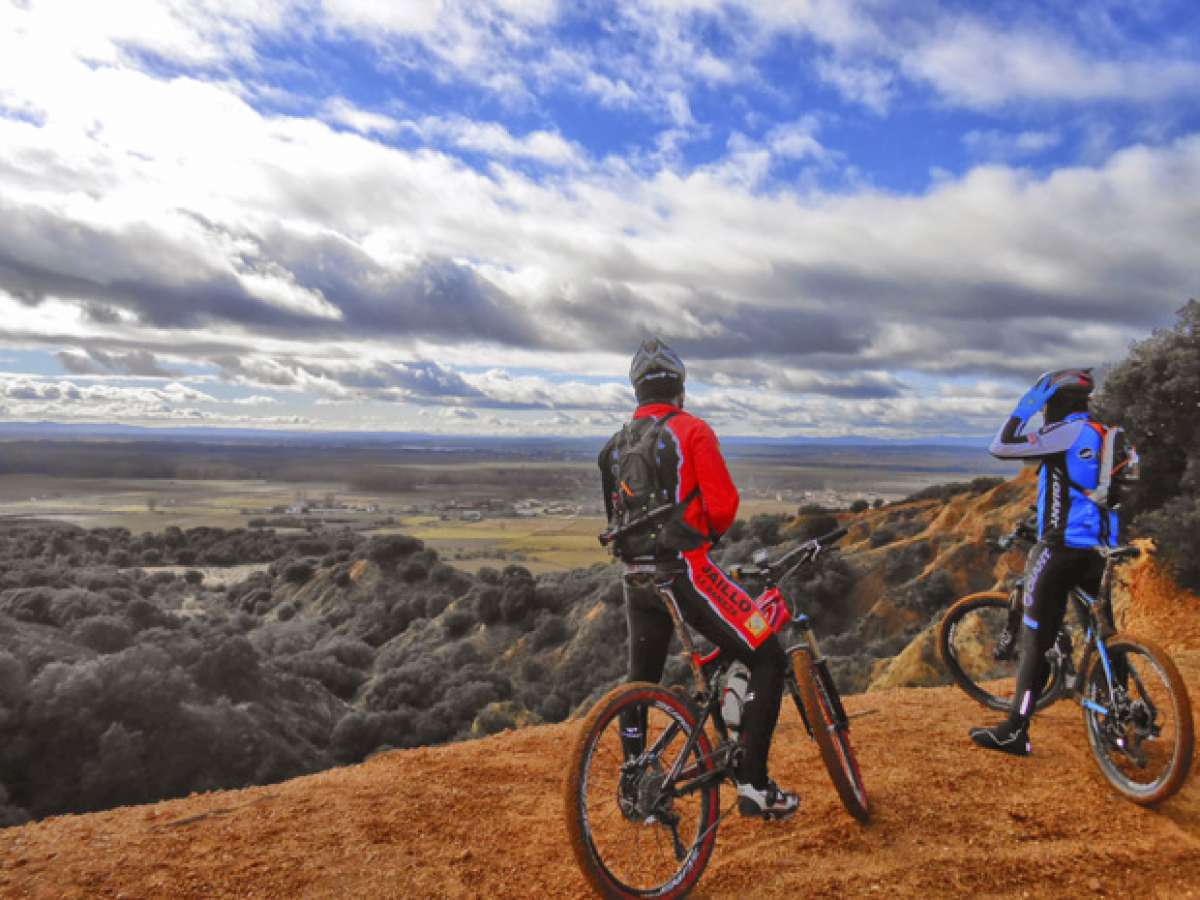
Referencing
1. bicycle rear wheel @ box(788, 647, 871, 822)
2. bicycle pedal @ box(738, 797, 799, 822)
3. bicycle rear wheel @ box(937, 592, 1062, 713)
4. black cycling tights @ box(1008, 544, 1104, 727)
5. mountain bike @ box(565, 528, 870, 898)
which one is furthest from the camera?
bicycle rear wheel @ box(937, 592, 1062, 713)

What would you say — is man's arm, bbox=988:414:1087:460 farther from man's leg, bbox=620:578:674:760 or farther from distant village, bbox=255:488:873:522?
distant village, bbox=255:488:873:522

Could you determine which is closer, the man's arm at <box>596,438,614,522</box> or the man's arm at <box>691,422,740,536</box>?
the man's arm at <box>691,422,740,536</box>

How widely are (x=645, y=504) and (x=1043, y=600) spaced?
3.45 metres

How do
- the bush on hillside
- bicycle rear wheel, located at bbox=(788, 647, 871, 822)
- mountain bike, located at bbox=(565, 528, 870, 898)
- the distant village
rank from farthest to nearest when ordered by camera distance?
the distant village, the bush on hillside, bicycle rear wheel, located at bbox=(788, 647, 871, 822), mountain bike, located at bbox=(565, 528, 870, 898)

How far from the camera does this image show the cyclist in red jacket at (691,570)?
13.4ft

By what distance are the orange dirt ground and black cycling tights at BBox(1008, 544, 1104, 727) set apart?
570 millimetres

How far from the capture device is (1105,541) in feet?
17.4

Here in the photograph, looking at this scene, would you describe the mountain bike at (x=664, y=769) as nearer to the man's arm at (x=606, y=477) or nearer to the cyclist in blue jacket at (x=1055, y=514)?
the man's arm at (x=606, y=477)

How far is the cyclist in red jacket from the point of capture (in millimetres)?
4086

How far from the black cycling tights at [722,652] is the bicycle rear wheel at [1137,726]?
271cm

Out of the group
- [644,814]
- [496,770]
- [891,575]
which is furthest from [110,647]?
[891,575]

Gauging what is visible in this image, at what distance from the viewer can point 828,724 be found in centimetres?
466

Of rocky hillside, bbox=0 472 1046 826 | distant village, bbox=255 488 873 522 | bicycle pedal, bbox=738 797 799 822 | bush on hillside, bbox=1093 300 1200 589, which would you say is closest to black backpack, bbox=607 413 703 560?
bicycle pedal, bbox=738 797 799 822

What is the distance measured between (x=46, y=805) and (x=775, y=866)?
12.5 meters
